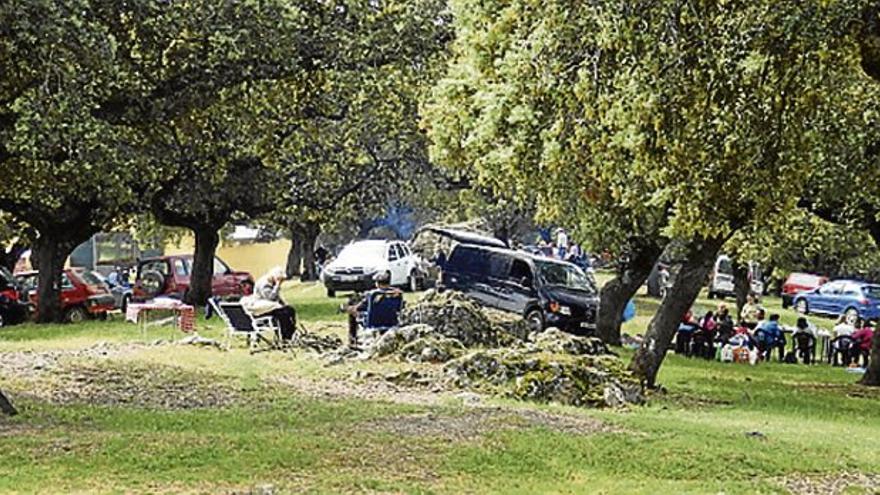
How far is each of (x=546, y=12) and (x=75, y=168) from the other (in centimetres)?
843

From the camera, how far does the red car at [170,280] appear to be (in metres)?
33.2

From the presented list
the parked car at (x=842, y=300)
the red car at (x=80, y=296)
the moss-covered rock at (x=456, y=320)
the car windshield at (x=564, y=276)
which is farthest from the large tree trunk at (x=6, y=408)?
the parked car at (x=842, y=300)

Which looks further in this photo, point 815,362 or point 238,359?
point 815,362

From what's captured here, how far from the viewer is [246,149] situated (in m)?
27.2

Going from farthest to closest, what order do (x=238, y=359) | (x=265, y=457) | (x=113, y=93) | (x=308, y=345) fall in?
(x=308, y=345)
(x=238, y=359)
(x=113, y=93)
(x=265, y=457)

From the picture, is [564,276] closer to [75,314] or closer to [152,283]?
[75,314]

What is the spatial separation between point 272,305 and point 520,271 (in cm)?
775

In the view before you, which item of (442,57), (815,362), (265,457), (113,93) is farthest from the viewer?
(815,362)

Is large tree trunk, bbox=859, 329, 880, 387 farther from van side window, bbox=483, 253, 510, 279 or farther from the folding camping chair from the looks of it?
the folding camping chair

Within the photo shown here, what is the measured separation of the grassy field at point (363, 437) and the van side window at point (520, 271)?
28.1 ft

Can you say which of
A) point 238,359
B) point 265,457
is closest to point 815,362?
point 238,359

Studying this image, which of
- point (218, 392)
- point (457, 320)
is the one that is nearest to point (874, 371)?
point (457, 320)

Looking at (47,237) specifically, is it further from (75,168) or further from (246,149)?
(75,168)

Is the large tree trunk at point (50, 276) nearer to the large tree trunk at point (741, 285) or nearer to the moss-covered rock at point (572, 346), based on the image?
the moss-covered rock at point (572, 346)
